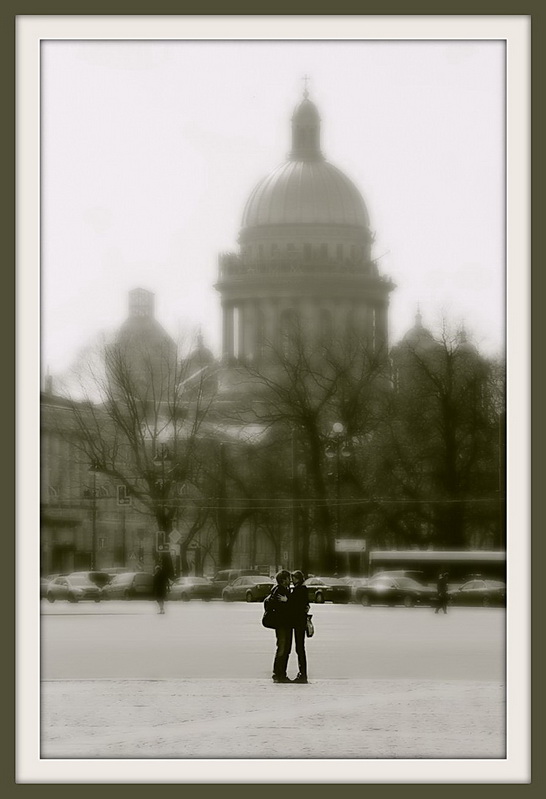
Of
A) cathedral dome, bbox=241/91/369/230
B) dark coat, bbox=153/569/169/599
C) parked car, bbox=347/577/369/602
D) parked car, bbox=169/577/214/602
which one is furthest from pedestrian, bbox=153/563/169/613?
cathedral dome, bbox=241/91/369/230

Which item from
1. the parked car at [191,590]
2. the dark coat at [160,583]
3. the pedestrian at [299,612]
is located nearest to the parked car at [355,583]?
the parked car at [191,590]

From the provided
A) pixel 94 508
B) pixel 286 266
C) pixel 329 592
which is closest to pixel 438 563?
pixel 329 592

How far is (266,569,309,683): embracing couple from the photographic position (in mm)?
20859

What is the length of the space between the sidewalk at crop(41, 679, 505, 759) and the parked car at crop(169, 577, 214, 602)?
38.1 m

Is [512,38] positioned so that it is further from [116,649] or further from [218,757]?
[116,649]

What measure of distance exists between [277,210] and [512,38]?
68.4m

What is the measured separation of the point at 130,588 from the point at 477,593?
11821mm

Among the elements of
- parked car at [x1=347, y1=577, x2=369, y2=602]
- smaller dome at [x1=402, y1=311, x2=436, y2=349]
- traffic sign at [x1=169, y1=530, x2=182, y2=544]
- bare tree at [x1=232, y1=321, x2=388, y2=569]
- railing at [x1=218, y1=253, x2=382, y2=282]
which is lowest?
parked car at [x1=347, y1=577, x2=369, y2=602]

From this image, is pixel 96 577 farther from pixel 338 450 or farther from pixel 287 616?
pixel 287 616

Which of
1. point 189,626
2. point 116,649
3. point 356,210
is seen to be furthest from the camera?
point 356,210

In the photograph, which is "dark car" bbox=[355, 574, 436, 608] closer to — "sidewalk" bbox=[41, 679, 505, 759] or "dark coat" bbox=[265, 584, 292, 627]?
"dark coat" bbox=[265, 584, 292, 627]

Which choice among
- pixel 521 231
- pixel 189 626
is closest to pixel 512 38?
pixel 521 231

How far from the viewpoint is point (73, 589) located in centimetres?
5462

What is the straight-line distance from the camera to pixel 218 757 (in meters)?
12.4
